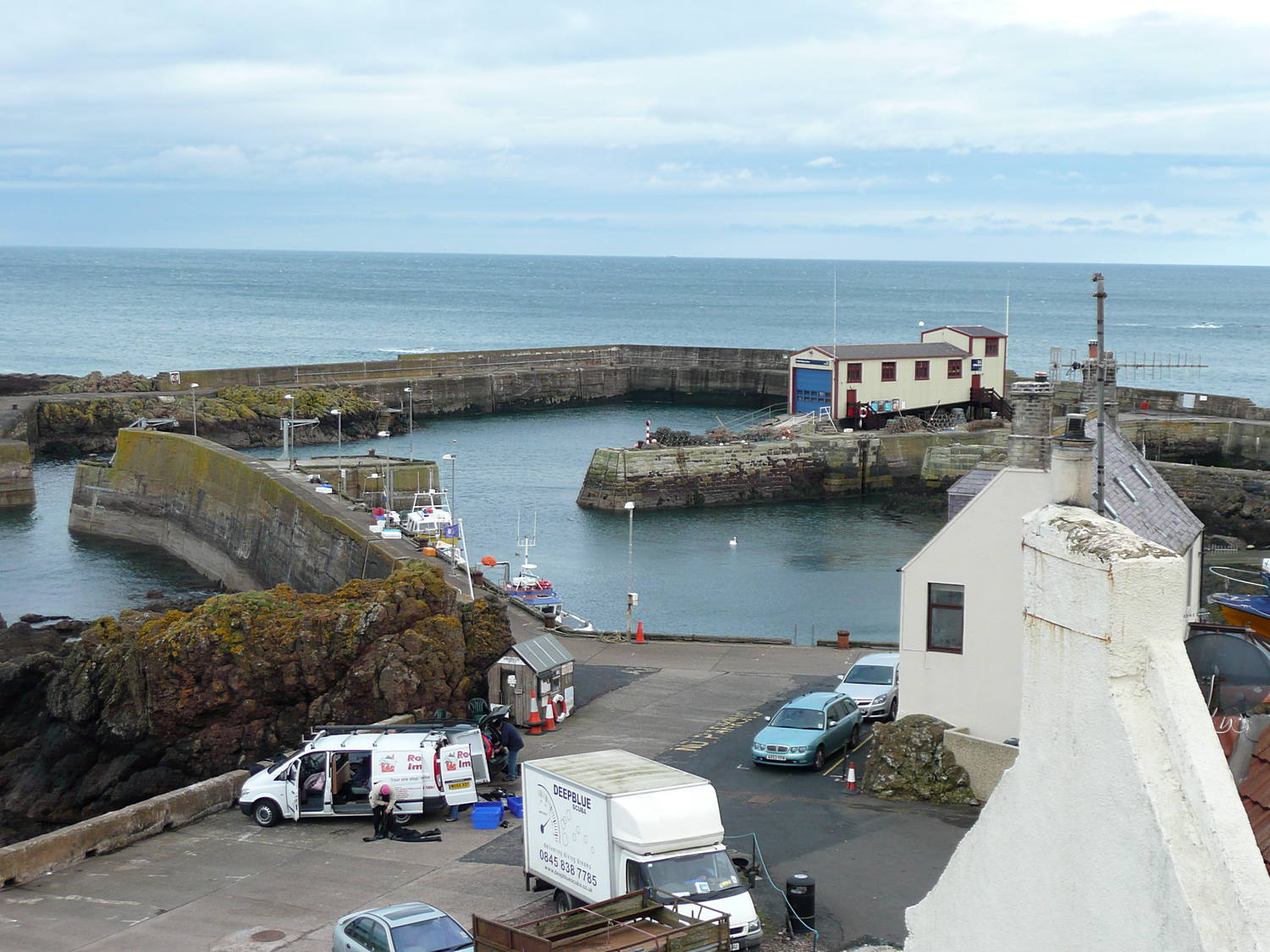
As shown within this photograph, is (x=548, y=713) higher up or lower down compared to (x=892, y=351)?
lower down

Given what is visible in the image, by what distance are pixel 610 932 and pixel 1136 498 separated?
11.5 m

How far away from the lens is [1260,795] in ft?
19.4

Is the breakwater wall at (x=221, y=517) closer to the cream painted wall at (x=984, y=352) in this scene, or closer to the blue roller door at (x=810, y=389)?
the blue roller door at (x=810, y=389)

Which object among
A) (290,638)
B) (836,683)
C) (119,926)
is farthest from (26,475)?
(119,926)

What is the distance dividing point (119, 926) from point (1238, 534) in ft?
152

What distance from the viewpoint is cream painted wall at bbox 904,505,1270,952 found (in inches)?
150

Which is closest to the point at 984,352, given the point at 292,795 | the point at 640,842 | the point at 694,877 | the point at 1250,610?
the point at 1250,610

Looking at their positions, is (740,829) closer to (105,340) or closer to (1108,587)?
(1108,587)

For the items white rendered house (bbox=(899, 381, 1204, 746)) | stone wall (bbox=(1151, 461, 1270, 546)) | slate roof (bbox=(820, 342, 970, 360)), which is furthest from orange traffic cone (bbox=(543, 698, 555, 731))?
slate roof (bbox=(820, 342, 970, 360))

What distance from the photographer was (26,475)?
6059 centimetres

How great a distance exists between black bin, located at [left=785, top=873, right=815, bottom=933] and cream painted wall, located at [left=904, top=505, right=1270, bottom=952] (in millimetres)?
9484

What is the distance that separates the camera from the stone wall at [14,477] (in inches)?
2341

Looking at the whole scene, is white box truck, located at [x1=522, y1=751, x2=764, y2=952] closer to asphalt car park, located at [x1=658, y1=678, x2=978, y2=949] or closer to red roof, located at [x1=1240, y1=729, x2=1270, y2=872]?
asphalt car park, located at [x1=658, y1=678, x2=978, y2=949]

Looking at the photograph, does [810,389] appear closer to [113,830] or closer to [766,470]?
[766,470]
